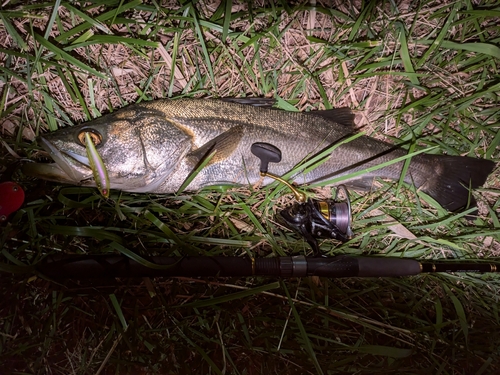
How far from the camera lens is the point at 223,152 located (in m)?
2.11

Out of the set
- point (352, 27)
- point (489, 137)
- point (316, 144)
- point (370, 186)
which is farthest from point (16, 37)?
point (489, 137)

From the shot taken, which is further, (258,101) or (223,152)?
(258,101)

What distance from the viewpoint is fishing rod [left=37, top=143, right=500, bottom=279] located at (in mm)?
2018

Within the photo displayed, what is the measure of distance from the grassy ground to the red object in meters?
0.16

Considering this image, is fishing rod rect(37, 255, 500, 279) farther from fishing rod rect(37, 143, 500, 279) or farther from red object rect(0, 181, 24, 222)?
red object rect(0, 181, 24, 222)

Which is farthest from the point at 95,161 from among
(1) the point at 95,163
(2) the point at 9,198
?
(2) the point at 9,198

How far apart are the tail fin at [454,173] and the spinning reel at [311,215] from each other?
718mm

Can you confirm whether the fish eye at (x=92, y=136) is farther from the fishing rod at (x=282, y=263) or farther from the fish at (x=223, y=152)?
the fishing rod at (x=282, y=263)

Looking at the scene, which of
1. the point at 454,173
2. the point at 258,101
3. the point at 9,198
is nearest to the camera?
the point at 9,198

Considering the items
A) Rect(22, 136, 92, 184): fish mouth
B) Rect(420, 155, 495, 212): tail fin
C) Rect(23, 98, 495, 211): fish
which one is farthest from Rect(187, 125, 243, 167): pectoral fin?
Rect(420, 155, 495, 212): tail fin

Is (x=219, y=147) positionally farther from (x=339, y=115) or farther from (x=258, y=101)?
(x=339, y=115)

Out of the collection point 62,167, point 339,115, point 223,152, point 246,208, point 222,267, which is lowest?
point 222,267

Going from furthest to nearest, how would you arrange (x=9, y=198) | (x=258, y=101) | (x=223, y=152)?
(x=258, y=101)
(x=223, y=152)
(x=9, y=198)

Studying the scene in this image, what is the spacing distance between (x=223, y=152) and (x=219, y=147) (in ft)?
0.15
